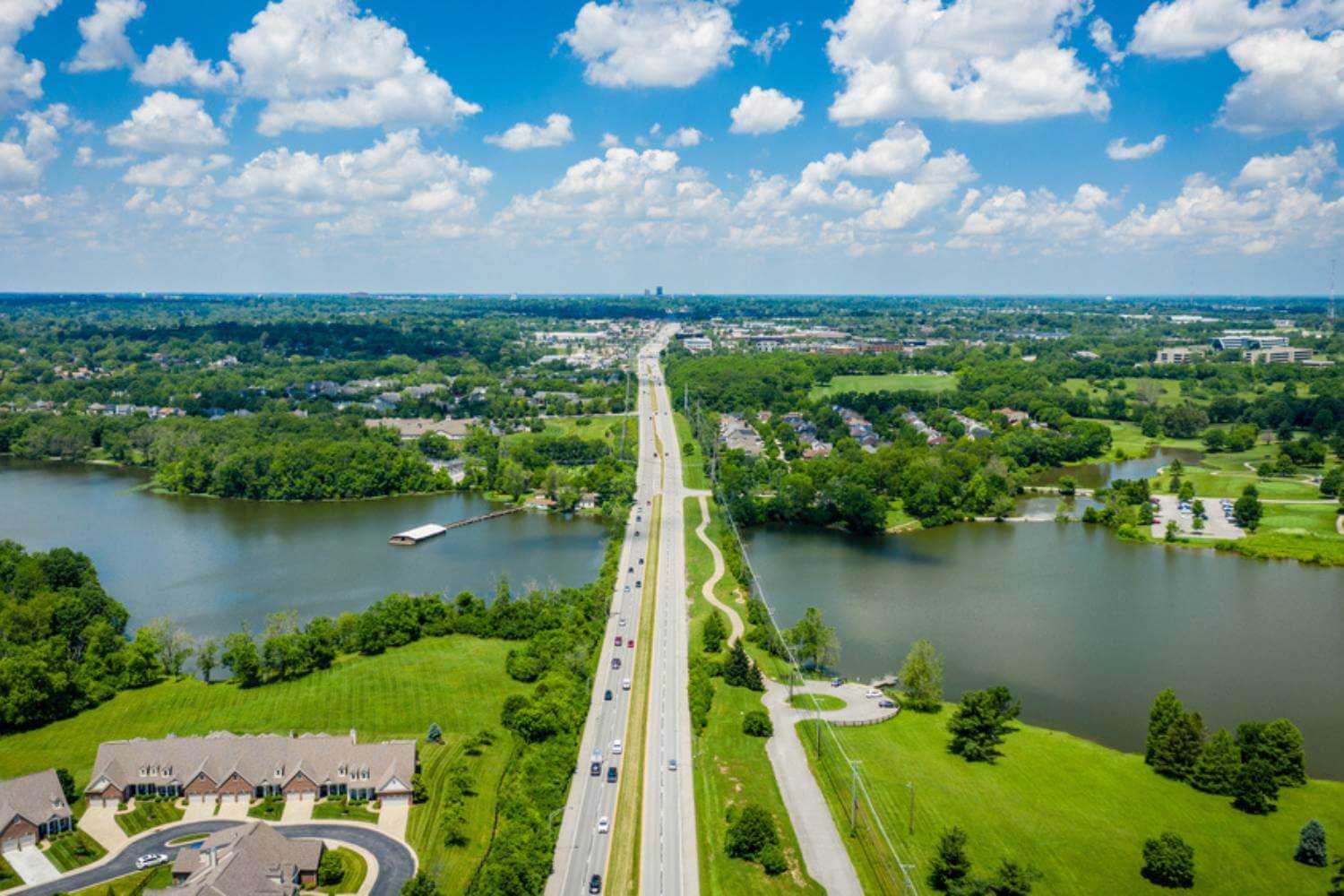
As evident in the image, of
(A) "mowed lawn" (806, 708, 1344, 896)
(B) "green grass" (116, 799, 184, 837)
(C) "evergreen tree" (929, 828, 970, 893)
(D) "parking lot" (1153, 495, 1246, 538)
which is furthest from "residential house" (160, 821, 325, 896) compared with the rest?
(D) "parking lot" (1153, 495, 1246, 538)

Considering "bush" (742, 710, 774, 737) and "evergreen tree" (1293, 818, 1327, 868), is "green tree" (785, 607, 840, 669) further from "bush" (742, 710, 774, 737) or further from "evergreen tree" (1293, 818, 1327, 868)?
"evergreen tree" (1293, 818, 1327, 868)

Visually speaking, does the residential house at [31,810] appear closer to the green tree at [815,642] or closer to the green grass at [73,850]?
the green grass at [73,850]

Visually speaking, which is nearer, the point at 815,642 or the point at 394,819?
the point at 394,819

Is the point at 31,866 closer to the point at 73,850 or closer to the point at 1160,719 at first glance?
the point at 73,850

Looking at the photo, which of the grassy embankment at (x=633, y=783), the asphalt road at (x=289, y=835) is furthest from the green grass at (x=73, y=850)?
the grassy embankment at (x=633, y=783)

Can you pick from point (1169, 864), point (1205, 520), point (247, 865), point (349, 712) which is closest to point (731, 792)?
point (1169, 864)

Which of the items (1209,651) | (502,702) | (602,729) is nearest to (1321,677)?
(1209,651)

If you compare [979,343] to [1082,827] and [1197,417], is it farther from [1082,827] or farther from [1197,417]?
[1082,827]
